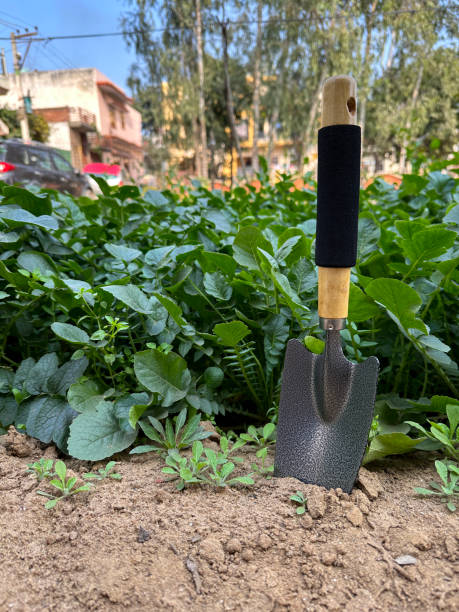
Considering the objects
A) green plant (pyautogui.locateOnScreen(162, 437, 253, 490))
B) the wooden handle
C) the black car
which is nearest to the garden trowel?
the wooden handle

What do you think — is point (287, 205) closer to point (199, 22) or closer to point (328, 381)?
point (328, 381)

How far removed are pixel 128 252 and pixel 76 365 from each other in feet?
1.11

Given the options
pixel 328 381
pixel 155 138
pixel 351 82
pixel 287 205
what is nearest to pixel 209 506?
pixel 328 381

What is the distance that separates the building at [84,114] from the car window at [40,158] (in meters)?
5.50

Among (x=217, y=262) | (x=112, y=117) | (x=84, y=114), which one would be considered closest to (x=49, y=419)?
(x=217, y=262)

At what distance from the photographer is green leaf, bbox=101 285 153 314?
1056mm

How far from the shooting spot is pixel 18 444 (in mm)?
1092

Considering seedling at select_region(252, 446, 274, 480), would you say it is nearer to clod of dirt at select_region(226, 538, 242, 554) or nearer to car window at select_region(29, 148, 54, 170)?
clod of dirt at select_region(226, 538, 242, 554)

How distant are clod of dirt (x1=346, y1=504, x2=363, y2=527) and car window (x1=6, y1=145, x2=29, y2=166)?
350 inches

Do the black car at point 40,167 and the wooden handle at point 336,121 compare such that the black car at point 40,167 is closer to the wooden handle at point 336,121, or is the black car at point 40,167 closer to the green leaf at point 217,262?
the green leaf at point 217,262

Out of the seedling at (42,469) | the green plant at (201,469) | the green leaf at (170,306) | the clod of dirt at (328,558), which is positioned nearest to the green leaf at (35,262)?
the green leaf at (170,306)

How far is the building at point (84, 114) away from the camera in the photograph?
680 inches

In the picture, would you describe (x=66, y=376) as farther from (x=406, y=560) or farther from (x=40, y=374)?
(x=406, y=560)

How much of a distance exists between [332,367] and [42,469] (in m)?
0.67
